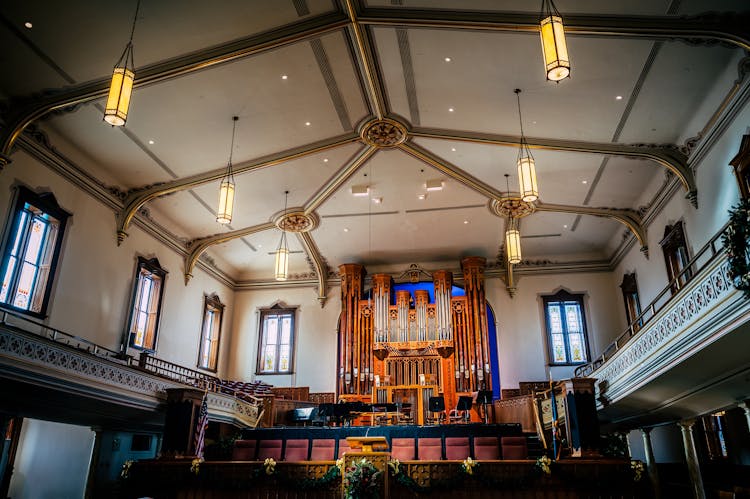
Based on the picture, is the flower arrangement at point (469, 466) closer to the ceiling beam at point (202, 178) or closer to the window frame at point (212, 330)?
the ceiling beam at point (202, 178)

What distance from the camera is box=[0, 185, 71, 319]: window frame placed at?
9.74m

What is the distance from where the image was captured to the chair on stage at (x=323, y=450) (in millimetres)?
9961

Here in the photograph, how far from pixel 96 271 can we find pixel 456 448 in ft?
27.1

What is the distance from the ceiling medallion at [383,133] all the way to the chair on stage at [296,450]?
6.37 metres

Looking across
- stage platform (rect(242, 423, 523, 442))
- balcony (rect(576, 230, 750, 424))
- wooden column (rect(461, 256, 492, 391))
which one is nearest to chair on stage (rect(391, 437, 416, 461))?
stage platform (rect(242, 423, 523, 442))

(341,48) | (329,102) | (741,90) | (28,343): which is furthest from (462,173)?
(28,343)


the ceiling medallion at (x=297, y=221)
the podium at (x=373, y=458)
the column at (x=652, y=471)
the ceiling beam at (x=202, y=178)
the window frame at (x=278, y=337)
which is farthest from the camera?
the window frame at (x=278, y=337)

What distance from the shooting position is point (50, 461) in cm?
1141

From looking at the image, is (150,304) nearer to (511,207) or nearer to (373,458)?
(373,458)

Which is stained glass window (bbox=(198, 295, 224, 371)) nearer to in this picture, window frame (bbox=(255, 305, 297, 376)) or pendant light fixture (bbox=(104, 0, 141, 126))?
window frame (bbox=(255, 305, 297, 376))

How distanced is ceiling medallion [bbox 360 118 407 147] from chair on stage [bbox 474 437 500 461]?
6388 mm

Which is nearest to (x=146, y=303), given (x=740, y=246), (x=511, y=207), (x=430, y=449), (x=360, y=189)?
(x=360, y=189)

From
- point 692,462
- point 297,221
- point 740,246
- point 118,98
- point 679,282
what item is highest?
point 297,221

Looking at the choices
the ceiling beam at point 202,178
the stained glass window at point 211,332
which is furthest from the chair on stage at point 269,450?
the stained glass window at point 211,332
